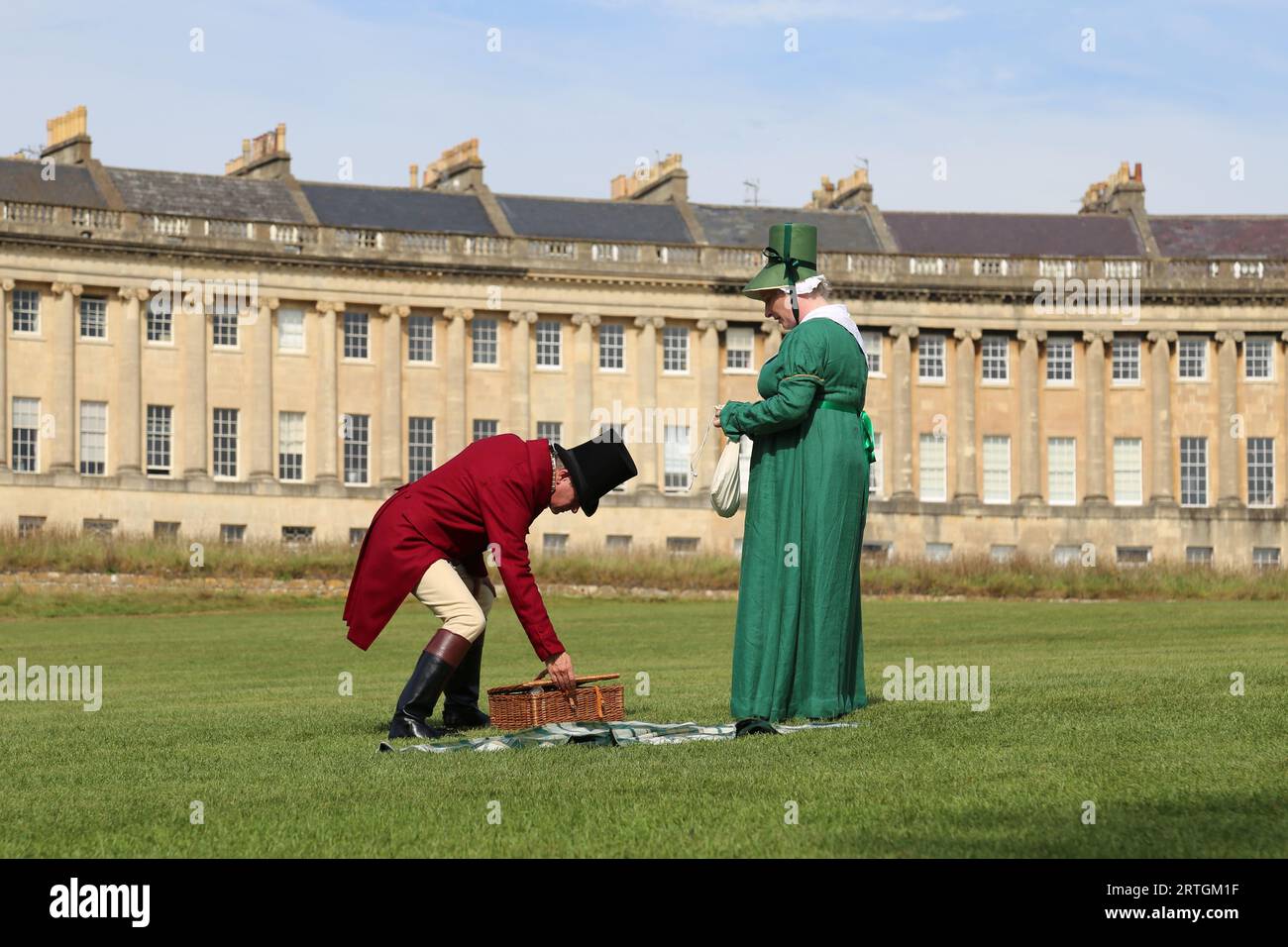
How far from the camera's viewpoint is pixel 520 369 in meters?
63.9

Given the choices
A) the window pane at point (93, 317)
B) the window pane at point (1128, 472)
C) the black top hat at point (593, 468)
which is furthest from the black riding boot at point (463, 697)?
the window pane at point (1128, 472)

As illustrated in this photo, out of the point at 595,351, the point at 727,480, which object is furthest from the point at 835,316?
the point at 595,351

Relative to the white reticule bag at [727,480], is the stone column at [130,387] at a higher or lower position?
higher

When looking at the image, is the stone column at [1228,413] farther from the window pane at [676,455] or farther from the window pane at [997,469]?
the window pane at [676,455]

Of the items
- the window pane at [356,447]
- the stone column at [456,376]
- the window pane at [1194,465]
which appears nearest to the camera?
the window pane at [356,447]

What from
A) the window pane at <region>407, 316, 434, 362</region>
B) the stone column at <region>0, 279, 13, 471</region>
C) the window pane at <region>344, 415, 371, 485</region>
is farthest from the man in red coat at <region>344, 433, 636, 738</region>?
the window pane at <region>407, 316, 434, 362</region>

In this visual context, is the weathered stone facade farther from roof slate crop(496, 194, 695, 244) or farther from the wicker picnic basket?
the wicker picnic basket

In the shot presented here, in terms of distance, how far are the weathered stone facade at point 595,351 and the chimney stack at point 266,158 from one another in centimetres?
11

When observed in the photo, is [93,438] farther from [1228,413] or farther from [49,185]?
[1228,413]

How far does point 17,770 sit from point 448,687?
9.19 ft

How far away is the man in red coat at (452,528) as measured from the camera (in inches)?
464

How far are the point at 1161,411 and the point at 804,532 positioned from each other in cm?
5765

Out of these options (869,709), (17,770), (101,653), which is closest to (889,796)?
(869,709)

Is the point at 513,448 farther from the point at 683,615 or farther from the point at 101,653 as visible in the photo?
the point at 683,615
